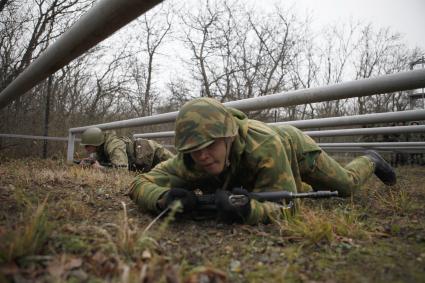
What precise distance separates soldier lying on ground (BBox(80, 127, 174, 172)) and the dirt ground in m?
3.55

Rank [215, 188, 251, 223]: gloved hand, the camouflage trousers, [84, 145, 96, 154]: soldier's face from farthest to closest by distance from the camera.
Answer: [84, 145, 96, 154]: soldier's face < the camouflage trousers < [215, 188, 251, 223]: gloved hand

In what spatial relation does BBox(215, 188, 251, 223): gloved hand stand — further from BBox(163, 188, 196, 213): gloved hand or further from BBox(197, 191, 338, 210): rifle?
BBox(163, 188, 196, 213): gloved hand

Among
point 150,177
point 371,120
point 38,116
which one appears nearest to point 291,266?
point 150,177

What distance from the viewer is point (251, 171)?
208 centimetres

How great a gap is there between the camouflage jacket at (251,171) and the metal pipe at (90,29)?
89 cm

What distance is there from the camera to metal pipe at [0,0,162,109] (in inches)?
40.5

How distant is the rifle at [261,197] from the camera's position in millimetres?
1736

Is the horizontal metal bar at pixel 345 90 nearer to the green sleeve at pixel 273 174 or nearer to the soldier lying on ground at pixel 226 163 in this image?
the soldier lying on ground at pixel 226 163

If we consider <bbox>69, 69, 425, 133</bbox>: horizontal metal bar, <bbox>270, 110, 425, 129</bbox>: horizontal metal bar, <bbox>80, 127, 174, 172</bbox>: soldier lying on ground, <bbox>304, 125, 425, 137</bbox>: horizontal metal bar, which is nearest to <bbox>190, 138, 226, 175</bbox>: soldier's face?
<bbox>69, 69, 425, 133</bbox>: horizontal metal bar

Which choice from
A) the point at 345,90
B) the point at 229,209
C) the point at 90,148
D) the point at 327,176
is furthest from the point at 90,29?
the point at 90,148

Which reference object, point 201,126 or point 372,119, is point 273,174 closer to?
point 201,126

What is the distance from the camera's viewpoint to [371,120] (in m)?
2.94

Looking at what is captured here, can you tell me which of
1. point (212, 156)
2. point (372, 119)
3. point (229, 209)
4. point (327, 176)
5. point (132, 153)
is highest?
point (372, 119)

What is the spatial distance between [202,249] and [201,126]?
0.66m
